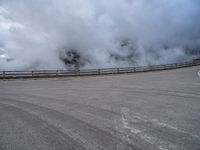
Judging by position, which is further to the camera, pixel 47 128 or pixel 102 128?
pixel 47 128

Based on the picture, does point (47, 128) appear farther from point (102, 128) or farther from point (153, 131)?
point (153, 131)

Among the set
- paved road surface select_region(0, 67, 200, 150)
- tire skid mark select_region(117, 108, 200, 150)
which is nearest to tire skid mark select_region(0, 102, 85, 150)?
paved road surface select_region(0, 67, 200, 150)

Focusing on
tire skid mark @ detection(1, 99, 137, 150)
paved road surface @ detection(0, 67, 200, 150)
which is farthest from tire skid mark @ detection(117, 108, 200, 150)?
tire skid mark @ detection(1, 99, 137, 150)

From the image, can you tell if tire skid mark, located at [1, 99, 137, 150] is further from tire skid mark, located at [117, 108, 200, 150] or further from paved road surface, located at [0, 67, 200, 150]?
tire skid mark, located at [117, 108, 200, 150]

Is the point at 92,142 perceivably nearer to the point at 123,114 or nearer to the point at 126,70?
the point at 123,114

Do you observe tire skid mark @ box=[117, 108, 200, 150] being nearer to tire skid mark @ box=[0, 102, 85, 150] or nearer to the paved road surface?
the paved road surface

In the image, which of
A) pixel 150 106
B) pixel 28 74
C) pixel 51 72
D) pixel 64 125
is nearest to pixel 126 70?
pixel 51 72

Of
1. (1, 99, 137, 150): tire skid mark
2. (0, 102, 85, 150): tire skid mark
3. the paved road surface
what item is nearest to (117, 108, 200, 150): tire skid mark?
the paved road surface

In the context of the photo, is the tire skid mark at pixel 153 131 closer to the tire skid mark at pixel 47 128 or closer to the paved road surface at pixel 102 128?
the paved road surface at pixel 102 128

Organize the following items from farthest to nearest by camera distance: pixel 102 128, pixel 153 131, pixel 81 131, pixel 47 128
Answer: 1. pixel 47 128
2. pixel 102 128
3. pixel 81 131
4. pixel 153 131

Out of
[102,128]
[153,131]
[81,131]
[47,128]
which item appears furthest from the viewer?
[47,128]

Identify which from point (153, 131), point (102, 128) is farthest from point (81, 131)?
point (153, 131)

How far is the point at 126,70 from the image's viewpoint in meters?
32.6

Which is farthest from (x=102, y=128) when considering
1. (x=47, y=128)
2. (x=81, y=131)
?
(x=47, y=128)
